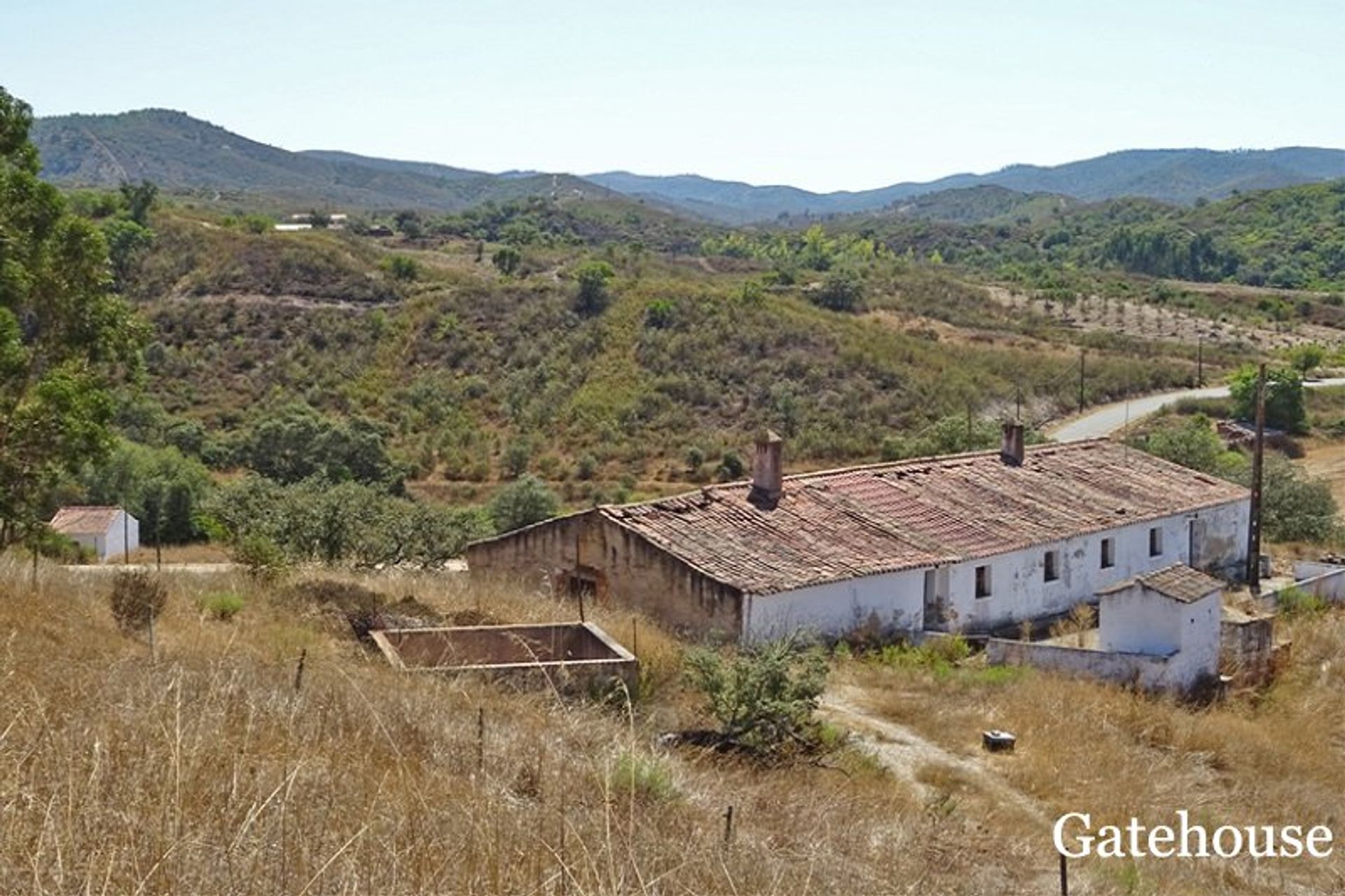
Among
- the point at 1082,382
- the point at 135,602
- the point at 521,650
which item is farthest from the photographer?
the point at 1082,382

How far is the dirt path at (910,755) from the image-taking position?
11609mm

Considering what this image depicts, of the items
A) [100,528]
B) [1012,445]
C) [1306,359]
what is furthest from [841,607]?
[1306,359]

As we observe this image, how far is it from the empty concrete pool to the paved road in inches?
1582

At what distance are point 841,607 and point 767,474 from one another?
10.5ft

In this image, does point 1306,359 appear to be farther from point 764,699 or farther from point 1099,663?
point 764,699

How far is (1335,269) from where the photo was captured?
121562 millimetres

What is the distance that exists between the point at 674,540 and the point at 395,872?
1591 centimetres

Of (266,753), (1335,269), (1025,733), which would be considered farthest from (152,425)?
(1335,269)

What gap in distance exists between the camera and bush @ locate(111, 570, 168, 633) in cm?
1071

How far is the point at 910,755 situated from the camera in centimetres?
1303

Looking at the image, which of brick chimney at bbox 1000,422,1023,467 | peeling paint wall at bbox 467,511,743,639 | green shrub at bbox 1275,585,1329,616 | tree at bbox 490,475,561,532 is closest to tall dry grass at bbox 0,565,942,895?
peeling paint wall at bbox 467,511,743,639

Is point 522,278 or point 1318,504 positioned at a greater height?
point 522,278

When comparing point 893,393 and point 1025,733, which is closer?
point 1025,733

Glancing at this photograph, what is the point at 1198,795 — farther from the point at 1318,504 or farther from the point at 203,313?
the point at 203,313
